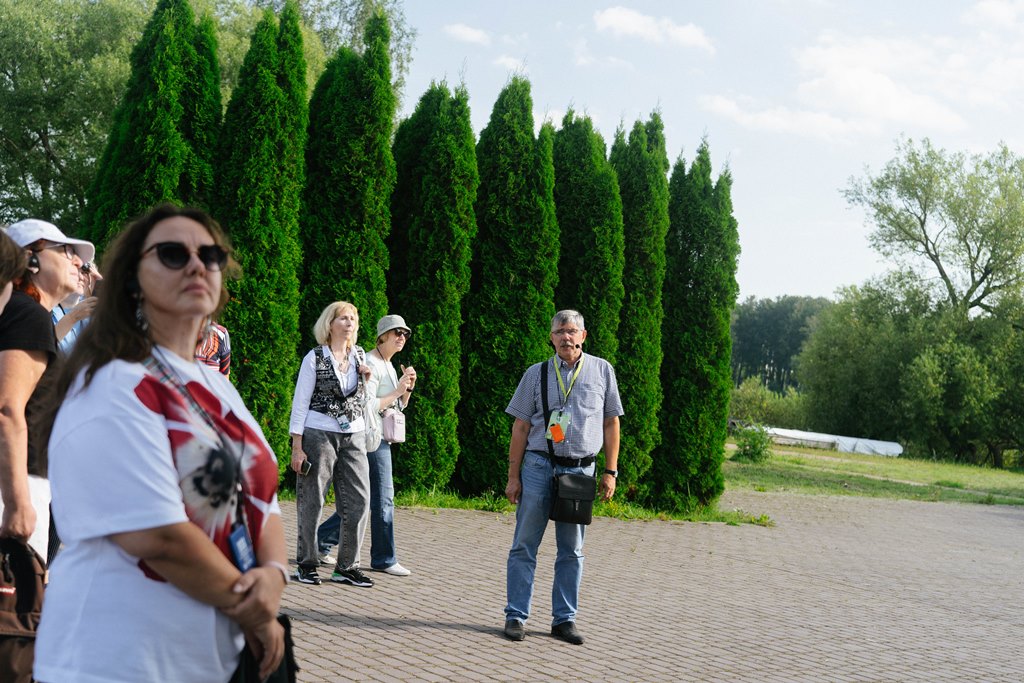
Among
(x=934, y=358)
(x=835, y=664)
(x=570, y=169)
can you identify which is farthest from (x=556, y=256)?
(x=934, y=358)

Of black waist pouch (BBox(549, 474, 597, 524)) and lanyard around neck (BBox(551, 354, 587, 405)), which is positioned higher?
lanyard around neck (BBox(551, 354, 587, 405))

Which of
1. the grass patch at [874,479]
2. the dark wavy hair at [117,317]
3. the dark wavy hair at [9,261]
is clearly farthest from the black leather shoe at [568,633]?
the grass patch at [874,479]

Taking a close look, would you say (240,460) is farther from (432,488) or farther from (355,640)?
(432,488)

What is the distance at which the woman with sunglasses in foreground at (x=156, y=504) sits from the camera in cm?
A: 196

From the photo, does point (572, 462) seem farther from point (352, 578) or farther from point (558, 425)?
point (352, 578)

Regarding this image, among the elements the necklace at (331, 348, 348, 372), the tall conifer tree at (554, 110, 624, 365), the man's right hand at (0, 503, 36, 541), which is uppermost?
the tall conifer tree at (554, 110, 624, 365)

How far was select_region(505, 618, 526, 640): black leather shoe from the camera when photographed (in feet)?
21.5

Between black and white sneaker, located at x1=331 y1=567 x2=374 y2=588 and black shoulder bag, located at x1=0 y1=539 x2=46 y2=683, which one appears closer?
black shoulder bag, located at x1=0 y1=539 x2=46 y2=683

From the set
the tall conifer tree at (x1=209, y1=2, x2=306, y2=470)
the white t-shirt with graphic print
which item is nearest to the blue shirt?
the white t-shirt with graphic print

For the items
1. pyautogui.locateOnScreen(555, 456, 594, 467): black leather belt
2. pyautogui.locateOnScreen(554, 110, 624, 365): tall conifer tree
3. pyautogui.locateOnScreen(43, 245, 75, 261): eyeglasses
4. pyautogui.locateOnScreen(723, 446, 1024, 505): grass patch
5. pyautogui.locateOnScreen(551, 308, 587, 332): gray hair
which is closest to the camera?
pyautogui.locateOnScreen(43, 245, 75, 261): eyeglasses

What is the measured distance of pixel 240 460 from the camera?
2117 mm

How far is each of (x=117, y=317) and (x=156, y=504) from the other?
0.43 meters

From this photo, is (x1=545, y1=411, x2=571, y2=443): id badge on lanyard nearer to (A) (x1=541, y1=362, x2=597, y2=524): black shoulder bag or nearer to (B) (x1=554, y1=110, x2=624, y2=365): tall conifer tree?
(A) (x1=541, y1=362, x2=597, y2=524): black shoulder bag

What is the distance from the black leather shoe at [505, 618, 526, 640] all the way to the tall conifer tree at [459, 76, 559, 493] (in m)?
7.53
